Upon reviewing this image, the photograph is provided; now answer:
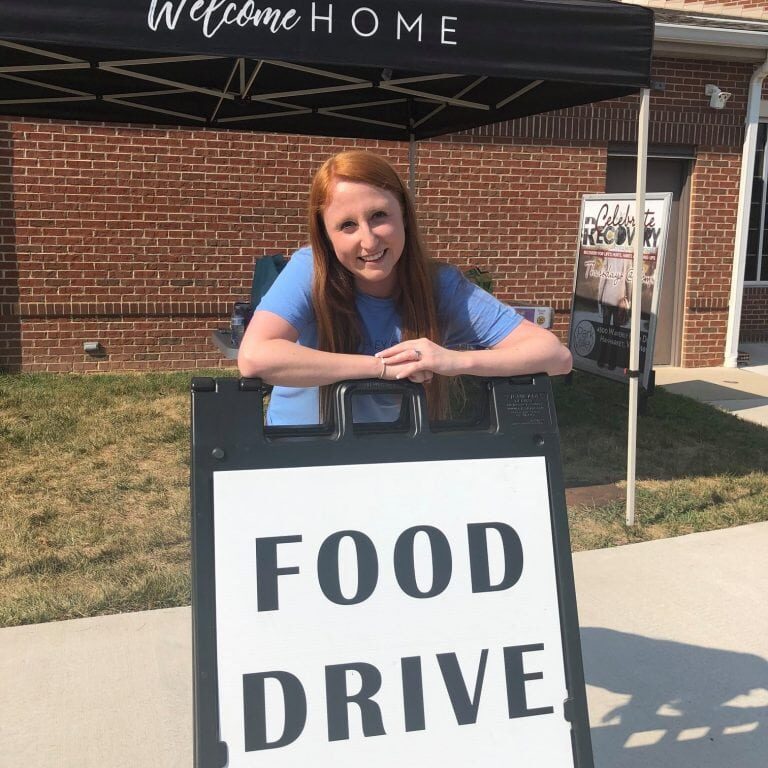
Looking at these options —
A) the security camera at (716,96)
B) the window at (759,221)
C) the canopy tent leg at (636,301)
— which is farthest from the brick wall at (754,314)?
the canopy tent leg at (636,301)

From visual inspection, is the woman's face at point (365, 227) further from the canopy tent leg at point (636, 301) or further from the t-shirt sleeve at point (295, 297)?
the canopy tent leg at point (636, 301)

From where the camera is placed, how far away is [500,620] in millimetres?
1818

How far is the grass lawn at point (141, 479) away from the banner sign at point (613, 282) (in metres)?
0.45

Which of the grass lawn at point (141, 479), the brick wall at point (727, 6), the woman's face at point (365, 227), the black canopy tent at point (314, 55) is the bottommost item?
the grass lawn at point (141, 479)

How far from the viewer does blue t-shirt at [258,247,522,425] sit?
210 cm

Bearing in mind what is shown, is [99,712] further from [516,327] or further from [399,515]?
[516,327]

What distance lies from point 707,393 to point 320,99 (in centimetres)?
479

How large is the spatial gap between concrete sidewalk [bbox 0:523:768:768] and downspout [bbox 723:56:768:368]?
6.32m

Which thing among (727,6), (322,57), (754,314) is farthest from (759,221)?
(322,57)

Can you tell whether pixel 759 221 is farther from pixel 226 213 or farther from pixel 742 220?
pixel 226 213

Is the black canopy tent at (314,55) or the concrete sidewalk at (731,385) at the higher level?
the black canopy tent at (314,55)

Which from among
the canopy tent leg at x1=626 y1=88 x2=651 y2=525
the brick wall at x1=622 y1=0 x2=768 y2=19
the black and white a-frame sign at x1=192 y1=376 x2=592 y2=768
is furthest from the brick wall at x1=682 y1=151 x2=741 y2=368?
the black and white a-frame sign at x1=192 y1=376 x2=592 y2=768

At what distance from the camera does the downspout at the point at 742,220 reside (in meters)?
9.47

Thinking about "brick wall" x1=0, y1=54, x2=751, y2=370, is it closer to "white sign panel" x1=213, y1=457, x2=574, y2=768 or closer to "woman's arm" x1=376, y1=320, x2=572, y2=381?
"woman's arm" x1=376, y1=320, x2=572, y2=381
